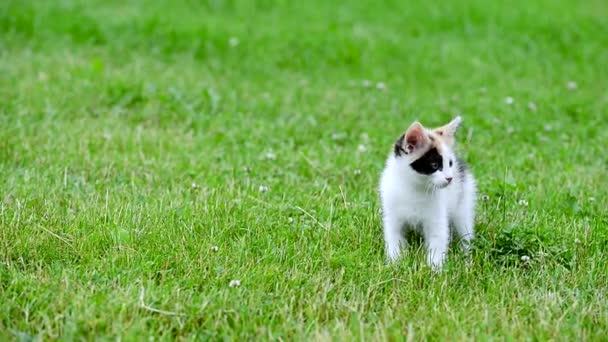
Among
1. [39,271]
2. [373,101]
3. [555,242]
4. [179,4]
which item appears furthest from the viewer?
[179,4]

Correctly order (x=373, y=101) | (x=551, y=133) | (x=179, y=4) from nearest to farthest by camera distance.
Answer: (x=551, y=133), (x=373, y=101), (x=179, y=4)

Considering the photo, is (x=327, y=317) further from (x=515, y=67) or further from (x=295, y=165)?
(x=515, y=67)

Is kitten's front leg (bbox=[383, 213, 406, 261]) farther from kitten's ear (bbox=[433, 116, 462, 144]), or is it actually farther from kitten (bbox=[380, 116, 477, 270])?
kitten's ear (bbox=[433, 116, 462, 144])

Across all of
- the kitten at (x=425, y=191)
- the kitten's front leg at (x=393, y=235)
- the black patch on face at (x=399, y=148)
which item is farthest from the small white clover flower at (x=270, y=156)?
the black patch on face at (x=399, y=148)

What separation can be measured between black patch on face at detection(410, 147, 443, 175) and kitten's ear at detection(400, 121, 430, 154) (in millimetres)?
72

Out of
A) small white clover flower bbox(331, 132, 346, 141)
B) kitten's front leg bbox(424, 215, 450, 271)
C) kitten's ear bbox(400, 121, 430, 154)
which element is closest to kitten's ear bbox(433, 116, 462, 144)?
kitten's ear bbox(400, 121, 430, 154)

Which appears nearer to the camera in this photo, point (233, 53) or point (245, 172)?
point (245, 172)

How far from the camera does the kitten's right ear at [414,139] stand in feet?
16.0

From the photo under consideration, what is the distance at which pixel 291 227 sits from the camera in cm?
550

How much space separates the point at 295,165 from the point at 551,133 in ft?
9.78

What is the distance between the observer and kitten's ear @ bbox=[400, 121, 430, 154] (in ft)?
16.0

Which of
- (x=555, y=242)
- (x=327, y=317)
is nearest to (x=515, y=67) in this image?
(x=555, y=242)

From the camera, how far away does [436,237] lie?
512 cm

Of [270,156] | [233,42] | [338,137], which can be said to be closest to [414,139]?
[270,156]
